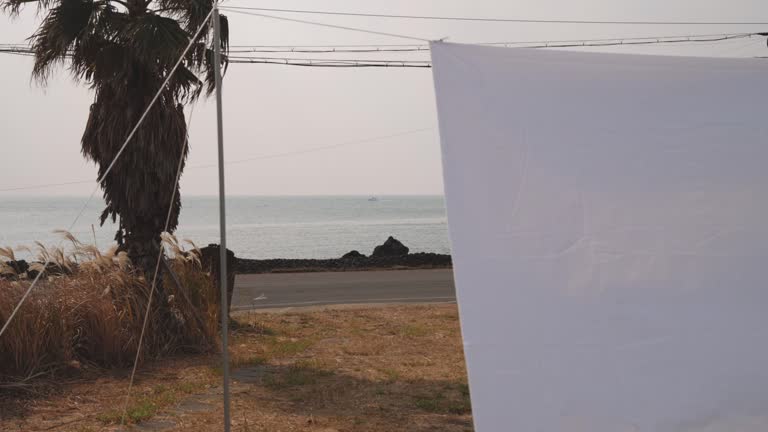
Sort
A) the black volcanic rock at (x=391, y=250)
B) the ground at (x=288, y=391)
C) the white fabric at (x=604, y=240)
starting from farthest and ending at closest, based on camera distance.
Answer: the black volcanic rock at (x=391, y=250), the ground at (x=288, y=391), the white fabric at (x=604, y=240)

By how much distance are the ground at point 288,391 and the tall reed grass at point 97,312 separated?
12.4 inches

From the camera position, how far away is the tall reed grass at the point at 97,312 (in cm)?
819

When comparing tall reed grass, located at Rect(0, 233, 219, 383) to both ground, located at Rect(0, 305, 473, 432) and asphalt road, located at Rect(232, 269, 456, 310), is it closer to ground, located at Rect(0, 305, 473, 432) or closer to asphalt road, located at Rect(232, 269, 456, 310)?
ground, located at Rect(0, 305, 473, 432)

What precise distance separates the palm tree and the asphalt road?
4.57 m

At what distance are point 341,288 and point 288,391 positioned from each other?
10.1m

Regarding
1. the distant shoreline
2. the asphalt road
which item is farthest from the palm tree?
the distant shoreline

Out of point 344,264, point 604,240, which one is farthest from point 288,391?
point 344,264

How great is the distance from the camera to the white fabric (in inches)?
162

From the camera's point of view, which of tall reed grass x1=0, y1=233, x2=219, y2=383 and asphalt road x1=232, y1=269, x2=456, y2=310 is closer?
tall reed grass x1=0, y1=233, x2=219, y2=383

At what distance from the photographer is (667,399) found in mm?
4125

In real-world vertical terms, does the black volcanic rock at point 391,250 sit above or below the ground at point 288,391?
above

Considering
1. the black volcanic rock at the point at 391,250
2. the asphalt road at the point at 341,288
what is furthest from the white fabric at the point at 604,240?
the black volcanic rock at the point at 391,250

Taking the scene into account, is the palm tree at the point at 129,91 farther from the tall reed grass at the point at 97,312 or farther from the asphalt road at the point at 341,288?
the asphalt road at the point at 341,288

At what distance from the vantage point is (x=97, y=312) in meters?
8.98
